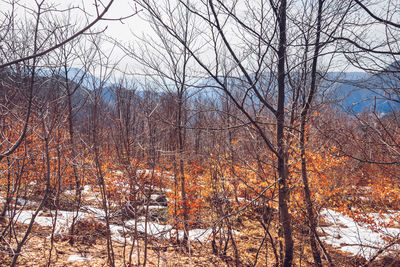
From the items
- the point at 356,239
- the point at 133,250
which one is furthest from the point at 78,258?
the point at 356,239

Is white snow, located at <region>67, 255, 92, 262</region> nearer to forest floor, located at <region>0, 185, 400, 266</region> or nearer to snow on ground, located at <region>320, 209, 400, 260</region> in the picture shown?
forest floor, located at <region>0, 185, 400, 266</region>

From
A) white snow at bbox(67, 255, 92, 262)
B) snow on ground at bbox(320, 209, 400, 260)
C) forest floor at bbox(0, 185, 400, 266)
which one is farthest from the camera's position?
snow on ground at bbox(320, 209, 400, 260)

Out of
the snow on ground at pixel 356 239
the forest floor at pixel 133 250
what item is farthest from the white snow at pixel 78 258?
the snow on ground at pixel 356 239

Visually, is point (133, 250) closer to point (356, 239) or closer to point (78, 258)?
point (78, 258)

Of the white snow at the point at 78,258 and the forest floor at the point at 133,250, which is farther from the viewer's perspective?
the white snow at the point at 78,258

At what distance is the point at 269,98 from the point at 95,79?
3.94m

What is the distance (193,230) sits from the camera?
9148mm

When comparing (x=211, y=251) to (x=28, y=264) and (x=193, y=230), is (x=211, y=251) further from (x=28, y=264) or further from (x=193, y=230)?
(x=28, y=264)

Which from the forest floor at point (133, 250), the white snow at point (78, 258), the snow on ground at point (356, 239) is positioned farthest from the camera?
the snow on ground at point (356, 239)

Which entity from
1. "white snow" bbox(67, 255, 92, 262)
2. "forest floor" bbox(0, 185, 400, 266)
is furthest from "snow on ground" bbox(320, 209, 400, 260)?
"white snow" bbox(67, 255, 92, 262)

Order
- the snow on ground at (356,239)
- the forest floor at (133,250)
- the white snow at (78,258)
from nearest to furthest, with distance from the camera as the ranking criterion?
the forest floor at (133,250)
the white snow at (78,258)
the snow on ground at (356,239)

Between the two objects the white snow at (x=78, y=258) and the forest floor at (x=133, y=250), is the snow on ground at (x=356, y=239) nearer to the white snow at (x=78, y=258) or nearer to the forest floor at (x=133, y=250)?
the forest floor at (x=133, y=250)

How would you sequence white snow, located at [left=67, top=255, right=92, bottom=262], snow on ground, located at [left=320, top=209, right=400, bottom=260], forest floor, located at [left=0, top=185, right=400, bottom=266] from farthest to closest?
snow on ground, located at [left=320, top=209, right=400, bottom=260] < white snow, located at [left=67, top=255, right=92, bottom=262] < forest floor, located at [left=0, top=185, right=400, bottom=266]

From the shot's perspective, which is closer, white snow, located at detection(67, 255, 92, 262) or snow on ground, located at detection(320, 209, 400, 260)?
white snow, located at detection(67, 255, 92, 262)
